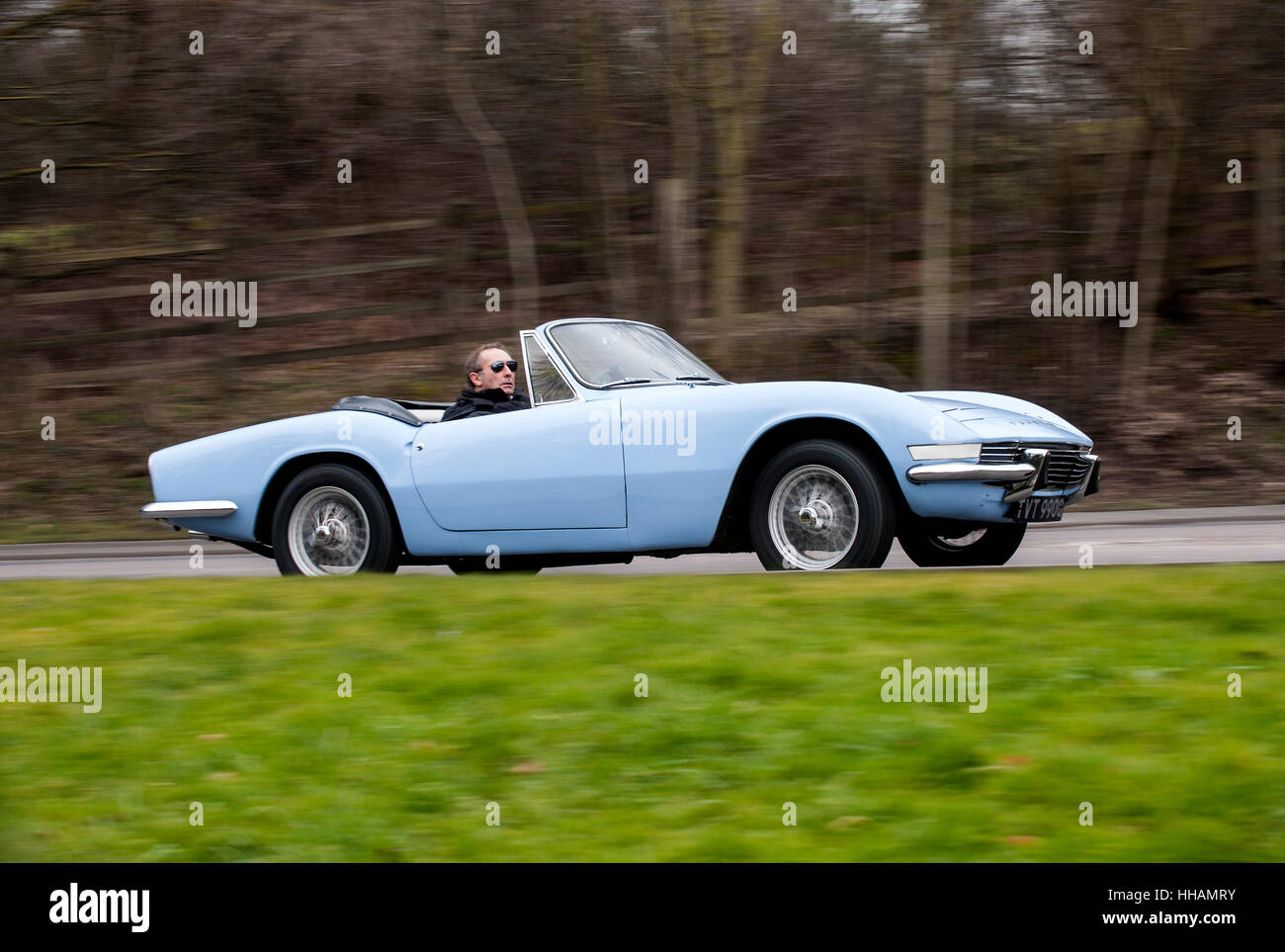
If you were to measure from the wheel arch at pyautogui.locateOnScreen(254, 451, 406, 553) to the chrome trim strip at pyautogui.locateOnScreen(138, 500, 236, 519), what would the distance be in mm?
176

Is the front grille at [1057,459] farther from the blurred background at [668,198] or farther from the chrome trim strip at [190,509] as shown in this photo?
the blurred background at [668,198]

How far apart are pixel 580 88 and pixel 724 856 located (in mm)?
13604

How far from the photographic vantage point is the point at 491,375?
313 inches

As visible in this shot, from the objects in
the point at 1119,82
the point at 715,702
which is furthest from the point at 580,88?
the point at 715,702

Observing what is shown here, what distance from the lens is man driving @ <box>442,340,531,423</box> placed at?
304 inches

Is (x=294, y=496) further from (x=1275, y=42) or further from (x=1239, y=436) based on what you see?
(x=1275, y=42)

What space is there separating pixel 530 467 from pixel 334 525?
137 cm

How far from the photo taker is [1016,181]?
635 inches
